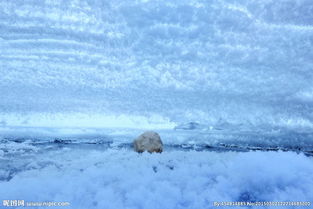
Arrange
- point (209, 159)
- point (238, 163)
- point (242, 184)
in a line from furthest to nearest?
point (209, 159), point (238, 163), point (242, 184)

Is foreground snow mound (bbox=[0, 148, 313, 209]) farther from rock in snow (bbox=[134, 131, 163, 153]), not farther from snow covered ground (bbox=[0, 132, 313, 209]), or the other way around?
rock in snow (bbox=[134, 131, 163, 153])

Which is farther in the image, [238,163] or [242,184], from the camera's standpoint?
[238,163]

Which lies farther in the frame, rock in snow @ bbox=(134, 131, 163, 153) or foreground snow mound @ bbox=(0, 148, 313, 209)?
rock in snow @ bbox=(134, 131, 163, 153)

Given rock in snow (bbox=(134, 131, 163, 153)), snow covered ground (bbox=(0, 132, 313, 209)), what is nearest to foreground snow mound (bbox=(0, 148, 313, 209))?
snow covered ground (bbox=(0, 132, 313, 209))

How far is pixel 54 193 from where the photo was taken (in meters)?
5.17

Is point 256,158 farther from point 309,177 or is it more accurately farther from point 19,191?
point 19,191

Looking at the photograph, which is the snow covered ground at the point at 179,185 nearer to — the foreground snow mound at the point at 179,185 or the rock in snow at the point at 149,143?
the foreground snow mound at the point at 179,185

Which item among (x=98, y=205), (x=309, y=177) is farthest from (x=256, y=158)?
(x=98, y=205)

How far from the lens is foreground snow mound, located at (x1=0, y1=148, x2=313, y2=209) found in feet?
16.7

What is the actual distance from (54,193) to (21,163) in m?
7.81

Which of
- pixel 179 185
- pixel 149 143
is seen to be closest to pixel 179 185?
pixel 179 185

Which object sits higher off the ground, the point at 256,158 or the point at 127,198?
the point at 256,158

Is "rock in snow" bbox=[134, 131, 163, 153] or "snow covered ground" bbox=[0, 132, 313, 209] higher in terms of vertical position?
"rock in snow" bbox=[134, 131, 163, 153]

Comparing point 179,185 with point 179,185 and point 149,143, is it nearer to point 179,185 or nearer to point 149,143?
point 179,185
